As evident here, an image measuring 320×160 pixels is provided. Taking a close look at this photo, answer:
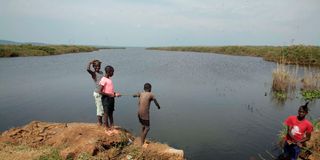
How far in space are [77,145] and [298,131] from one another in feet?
17.1

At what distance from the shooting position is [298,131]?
6051 millimetres

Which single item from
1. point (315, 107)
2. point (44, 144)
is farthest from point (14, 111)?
point (315, 107)

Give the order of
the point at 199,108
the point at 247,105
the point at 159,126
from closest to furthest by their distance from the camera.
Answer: the point at 159,126 → the point at 199,108 → the point at 247,105

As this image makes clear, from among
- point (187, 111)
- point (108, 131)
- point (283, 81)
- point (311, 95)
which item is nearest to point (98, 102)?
point (108, 131)

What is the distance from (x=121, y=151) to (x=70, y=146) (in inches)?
49.3

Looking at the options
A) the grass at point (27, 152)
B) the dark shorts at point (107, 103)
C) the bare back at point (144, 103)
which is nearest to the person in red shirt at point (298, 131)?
the bare back at point (144, 103)

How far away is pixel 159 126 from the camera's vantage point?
10672 mm

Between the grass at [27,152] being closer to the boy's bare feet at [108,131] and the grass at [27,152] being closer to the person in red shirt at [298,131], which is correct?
the boy's bare feet at [108,131]

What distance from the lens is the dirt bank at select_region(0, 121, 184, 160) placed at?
616cm

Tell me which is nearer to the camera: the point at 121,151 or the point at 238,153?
the point at 121,151

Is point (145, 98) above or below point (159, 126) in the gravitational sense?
above

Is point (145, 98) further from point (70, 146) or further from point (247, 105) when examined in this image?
point (247, 105)

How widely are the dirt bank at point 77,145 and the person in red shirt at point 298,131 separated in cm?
269

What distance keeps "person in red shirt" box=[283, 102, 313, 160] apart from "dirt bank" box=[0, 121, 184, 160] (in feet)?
8.81
